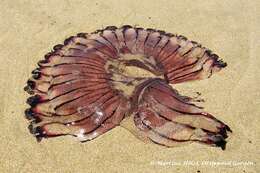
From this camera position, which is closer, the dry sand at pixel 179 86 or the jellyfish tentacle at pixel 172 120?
the dry sand at pixel 179 86

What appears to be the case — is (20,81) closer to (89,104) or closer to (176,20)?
(89,104)

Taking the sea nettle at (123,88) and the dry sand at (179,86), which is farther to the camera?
the sea nettle at (123,88)

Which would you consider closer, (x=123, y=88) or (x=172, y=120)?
(x=172, y=120)

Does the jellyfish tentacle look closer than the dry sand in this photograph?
No

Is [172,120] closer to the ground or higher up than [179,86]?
closer to the ground
